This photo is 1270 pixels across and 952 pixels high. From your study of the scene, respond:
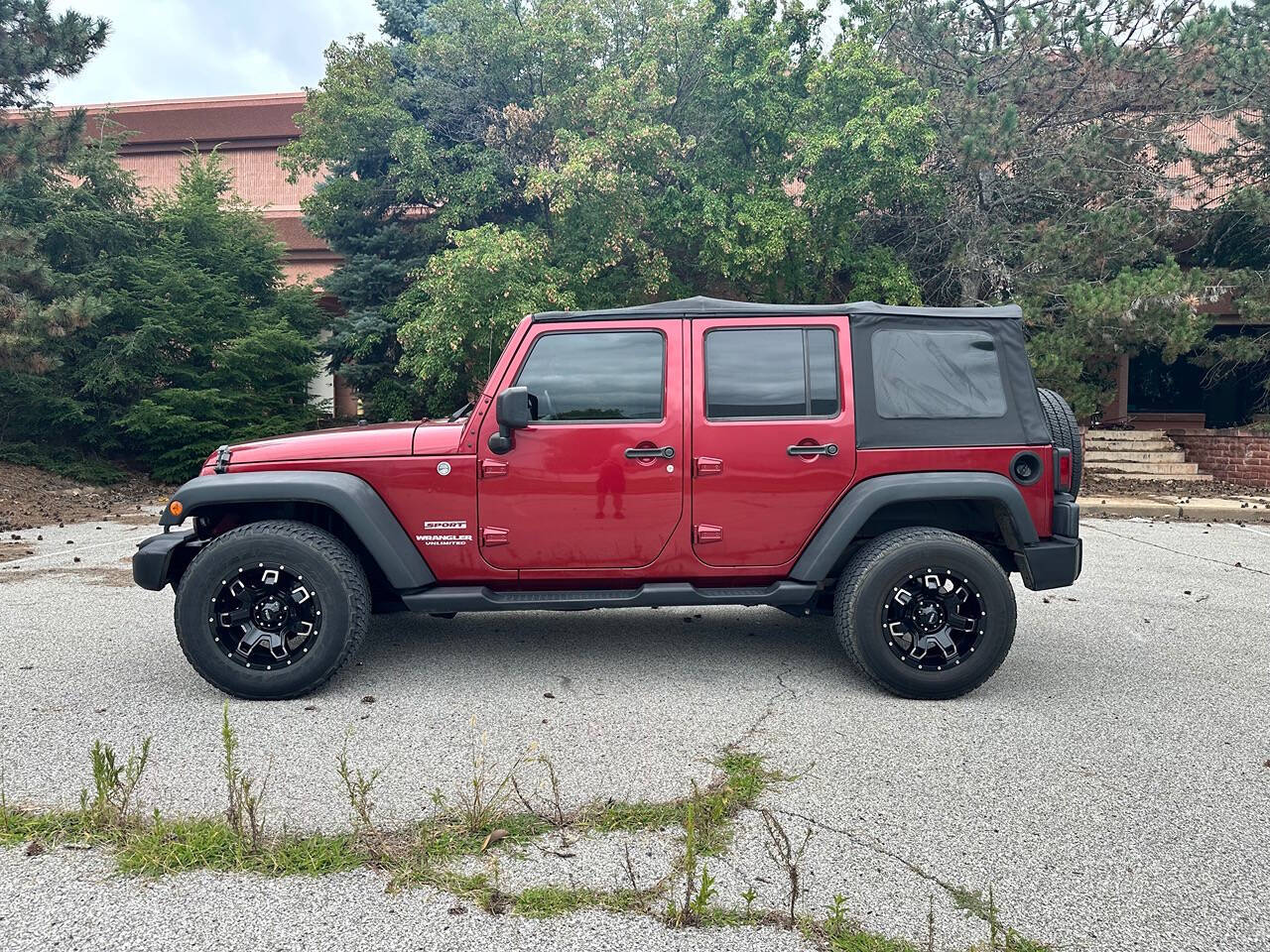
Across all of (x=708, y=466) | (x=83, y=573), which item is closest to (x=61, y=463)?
(x=83, y=573)

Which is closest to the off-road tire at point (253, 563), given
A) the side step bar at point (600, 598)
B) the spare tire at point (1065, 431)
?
the side step bar at point (600, 598)

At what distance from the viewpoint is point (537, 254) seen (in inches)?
612

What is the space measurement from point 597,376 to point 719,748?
1972 millimetres

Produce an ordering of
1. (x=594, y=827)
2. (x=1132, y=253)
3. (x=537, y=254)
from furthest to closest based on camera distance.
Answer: (x=537, y=254) < (x=1132, y=253) < (x=594, y=827)

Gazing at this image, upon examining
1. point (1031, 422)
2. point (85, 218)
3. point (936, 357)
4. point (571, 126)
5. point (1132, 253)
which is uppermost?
point (571, 126)

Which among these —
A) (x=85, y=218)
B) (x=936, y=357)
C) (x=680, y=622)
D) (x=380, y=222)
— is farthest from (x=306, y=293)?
(x=936, y=357)

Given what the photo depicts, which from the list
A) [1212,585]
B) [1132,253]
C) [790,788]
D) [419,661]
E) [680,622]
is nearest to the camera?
[790,788]

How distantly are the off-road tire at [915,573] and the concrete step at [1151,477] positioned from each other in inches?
512

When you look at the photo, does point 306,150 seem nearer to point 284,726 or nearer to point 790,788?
point 284,726

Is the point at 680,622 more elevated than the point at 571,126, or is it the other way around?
the point at 571,126

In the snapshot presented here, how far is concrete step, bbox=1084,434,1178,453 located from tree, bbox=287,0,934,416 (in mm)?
4842

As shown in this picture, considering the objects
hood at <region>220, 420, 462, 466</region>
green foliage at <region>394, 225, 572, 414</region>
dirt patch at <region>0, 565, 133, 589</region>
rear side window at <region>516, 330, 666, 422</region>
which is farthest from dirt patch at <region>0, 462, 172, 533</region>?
rear side window at <region>516, 330, 666, 422</region>

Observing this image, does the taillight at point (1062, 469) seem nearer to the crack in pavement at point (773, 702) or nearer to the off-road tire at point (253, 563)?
the crack in pavement at point (773, 702)

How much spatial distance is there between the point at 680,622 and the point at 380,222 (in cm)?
1558
